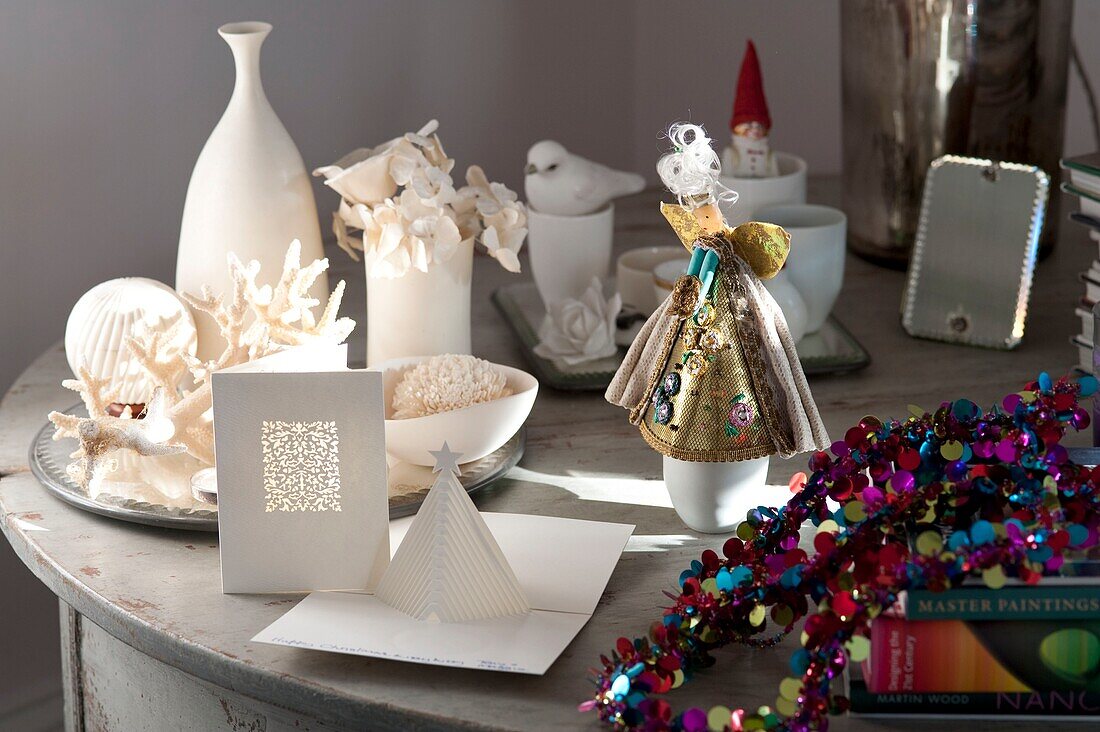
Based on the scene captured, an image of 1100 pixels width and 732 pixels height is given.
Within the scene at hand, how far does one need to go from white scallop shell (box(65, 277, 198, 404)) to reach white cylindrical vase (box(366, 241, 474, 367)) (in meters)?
0.15

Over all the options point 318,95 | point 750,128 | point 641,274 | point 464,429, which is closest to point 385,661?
point 464,429

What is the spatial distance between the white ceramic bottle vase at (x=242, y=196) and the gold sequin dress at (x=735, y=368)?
0.37 meters

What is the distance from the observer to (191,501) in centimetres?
85

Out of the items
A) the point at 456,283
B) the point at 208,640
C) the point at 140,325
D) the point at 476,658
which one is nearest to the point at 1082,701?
the point at 476,658

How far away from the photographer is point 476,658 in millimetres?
665

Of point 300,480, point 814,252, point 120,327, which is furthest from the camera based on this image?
point 814,252

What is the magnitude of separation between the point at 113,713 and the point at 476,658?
0.31 meters

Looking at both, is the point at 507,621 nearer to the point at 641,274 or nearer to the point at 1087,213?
the point at 641,274

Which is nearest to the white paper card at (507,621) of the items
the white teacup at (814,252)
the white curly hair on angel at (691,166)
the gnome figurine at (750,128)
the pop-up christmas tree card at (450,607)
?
the pop-up christmas tree card at (450,607)

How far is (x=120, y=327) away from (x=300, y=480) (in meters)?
0.30

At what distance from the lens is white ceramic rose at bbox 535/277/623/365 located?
1095 mm

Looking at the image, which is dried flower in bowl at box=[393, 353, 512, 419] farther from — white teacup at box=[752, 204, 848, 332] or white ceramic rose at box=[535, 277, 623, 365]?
white teacup at box=[752, 204, 848, 332]

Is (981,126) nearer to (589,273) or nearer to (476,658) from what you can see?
(589,273)

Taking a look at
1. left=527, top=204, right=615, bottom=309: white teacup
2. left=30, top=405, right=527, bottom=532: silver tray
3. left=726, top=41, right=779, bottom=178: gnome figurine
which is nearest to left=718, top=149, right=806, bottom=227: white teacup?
left=726, top=41, right=779, bottom=178: gnome figurine
